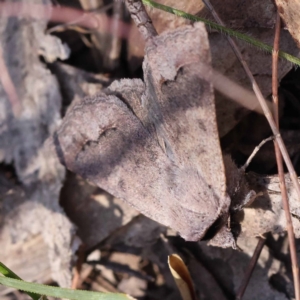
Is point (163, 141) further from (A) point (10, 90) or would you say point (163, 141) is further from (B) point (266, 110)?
(A) point (10, 90)

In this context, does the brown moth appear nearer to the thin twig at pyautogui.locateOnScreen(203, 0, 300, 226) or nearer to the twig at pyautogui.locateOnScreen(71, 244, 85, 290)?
the thin twig at pyautogui.locateOnScreen(203, 0, 300, 226)

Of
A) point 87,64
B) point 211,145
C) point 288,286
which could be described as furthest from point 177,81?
point 288,286

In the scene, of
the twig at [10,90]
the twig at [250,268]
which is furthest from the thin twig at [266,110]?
the twig at [10,90]

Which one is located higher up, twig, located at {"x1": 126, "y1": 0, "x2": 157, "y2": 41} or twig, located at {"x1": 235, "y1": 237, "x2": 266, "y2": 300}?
twig, located at {"x1": 126, "y1": 0, "x2": 157, "y2": 41}

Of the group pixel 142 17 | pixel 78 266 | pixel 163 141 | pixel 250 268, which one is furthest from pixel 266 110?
pixel 78 266

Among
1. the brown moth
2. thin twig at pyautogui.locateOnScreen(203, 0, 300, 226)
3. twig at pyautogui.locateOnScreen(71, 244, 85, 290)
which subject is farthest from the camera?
twig at pyautogui.locateOnScreen(71, 244, 85, 290)

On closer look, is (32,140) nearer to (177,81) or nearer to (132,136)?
(132,136)

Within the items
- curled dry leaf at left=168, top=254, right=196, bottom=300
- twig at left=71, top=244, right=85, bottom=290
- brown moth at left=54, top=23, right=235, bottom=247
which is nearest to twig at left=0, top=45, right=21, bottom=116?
brown moth at left=54, top=23, right=235, bottom=247

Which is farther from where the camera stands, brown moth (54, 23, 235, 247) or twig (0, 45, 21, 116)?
twig (0, 45, 21, 116)
